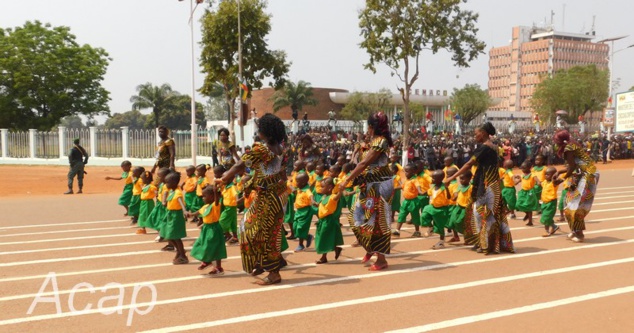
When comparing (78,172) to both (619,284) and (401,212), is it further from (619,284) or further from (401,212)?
(619,284)

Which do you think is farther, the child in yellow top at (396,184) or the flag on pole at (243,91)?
the flag on pole at (243,91)

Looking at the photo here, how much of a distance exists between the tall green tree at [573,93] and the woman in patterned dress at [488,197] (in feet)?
232

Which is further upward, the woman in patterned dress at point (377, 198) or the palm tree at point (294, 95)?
the palm tree at point (294, 95)

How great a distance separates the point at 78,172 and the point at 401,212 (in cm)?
1309

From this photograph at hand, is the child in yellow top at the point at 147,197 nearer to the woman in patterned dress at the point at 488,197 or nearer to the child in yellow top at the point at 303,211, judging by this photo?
the child in yellow top at the point at 303,211

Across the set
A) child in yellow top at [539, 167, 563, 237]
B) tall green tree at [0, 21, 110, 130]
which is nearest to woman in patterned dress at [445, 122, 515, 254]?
child in yellow top at [539, 167, 563, 237]

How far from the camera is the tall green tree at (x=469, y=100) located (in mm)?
71581

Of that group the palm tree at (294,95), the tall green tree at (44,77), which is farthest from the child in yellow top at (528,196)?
the palm tree at (294,95)

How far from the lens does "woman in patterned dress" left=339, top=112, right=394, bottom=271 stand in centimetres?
745

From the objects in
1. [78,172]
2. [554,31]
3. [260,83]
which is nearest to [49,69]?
[260,83]

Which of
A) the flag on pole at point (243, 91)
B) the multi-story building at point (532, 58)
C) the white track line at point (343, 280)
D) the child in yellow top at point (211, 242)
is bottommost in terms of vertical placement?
the white track line at point (343, 280)

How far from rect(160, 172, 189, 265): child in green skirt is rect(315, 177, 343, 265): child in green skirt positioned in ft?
5.88

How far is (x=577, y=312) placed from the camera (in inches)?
219

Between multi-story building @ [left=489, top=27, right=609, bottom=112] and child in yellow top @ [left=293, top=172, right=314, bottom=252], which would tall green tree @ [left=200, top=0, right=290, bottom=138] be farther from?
multi-story building @ [left=489, top=27, right=609, bottom=112]
